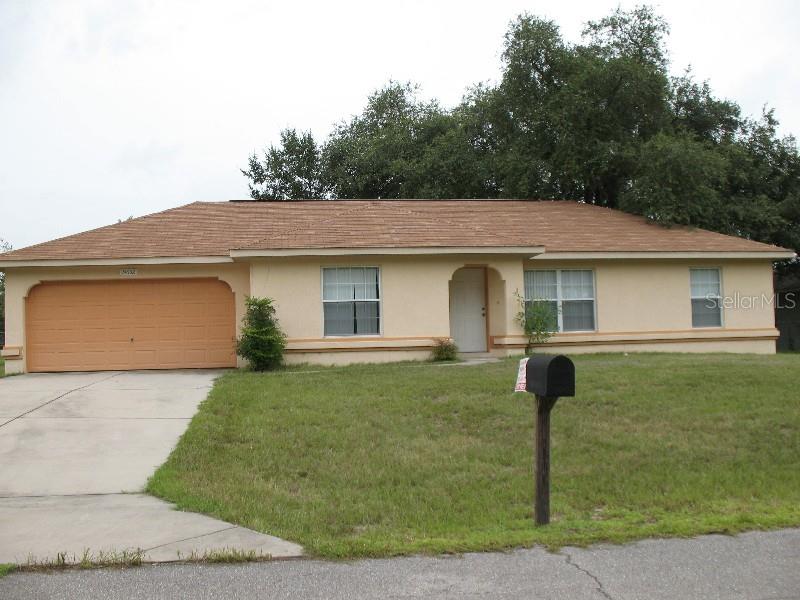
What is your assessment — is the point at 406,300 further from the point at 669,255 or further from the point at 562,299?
the point at 669,255

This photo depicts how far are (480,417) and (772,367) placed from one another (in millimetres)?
5820

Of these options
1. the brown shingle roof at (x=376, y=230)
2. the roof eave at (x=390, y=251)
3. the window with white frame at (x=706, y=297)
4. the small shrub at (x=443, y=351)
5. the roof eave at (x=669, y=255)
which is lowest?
the small shrub at (x=443, y=351)

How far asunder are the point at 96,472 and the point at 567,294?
510 inches

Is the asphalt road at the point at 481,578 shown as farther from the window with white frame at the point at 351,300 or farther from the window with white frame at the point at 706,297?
the window with white frame at the point at 706,297

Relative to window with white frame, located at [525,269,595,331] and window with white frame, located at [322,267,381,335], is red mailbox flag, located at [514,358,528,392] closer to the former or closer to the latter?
window with white frame, located at [322,267,381,335]

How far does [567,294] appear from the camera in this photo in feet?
60.5

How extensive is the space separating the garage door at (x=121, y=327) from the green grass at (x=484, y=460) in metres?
4.76

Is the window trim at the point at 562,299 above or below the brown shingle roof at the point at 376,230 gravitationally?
below

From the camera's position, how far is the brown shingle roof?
16688mm

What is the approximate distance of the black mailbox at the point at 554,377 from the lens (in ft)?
18.7

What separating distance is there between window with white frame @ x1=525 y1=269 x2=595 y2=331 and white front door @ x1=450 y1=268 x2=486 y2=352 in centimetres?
Result: 120

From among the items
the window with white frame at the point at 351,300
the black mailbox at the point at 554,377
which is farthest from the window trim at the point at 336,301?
A: the black mailbox at the point at 554,377

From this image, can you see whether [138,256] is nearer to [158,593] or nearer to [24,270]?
[24,270]

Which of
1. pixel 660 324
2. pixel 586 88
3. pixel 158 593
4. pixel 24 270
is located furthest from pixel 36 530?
pixel 586 88
